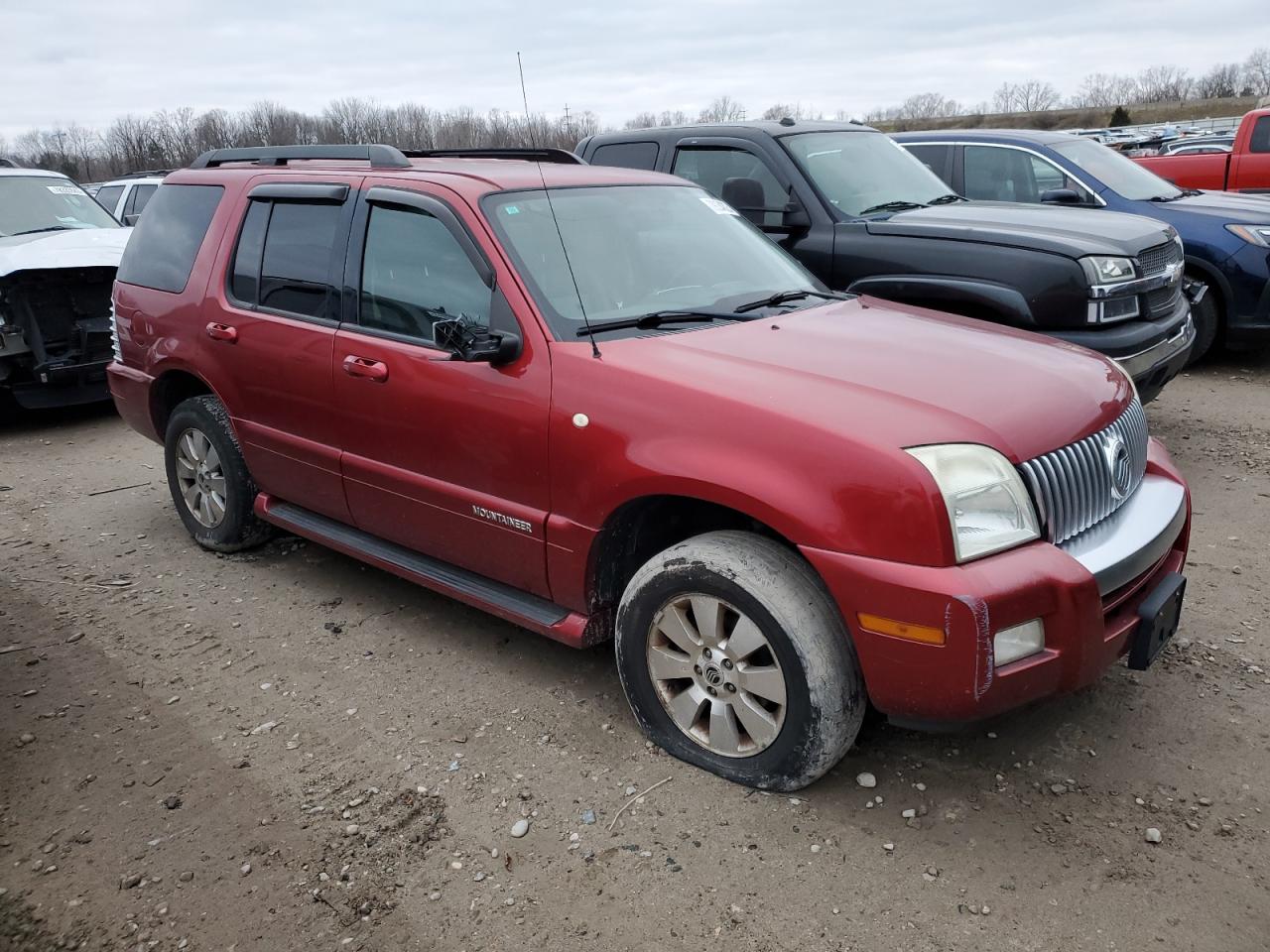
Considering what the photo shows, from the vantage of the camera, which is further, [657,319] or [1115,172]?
[1115,172]

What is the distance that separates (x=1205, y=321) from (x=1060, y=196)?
1.60 metres

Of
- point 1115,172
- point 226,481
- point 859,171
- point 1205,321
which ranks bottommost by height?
point 1205,321

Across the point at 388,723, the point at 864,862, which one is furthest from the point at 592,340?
the point at 864,862

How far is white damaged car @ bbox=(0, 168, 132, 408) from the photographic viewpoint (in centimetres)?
759

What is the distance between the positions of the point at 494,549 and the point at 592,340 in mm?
840

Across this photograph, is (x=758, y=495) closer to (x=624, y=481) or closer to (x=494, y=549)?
(x=624, y=481)

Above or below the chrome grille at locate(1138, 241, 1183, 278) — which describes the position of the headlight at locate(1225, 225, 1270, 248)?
below

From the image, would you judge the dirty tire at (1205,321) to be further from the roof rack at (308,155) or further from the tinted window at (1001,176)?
the roof rack at (308,155)

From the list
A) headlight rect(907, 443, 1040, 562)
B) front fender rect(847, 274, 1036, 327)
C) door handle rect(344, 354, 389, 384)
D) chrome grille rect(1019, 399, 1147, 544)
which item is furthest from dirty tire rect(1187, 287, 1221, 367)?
door handle rect(344, 354, 389, 384)

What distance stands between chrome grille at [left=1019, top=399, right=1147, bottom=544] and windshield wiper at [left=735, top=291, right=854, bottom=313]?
1266 mm

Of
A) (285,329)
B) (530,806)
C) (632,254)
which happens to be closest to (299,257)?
(285,329)

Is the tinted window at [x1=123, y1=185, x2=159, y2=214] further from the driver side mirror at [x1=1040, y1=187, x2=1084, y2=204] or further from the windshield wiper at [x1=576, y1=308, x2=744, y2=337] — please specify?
the windshield wiper at [x1=576, y1=308, x2=744, y2=337]

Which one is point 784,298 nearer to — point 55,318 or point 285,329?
point 285,329

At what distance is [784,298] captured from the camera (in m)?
3.89
